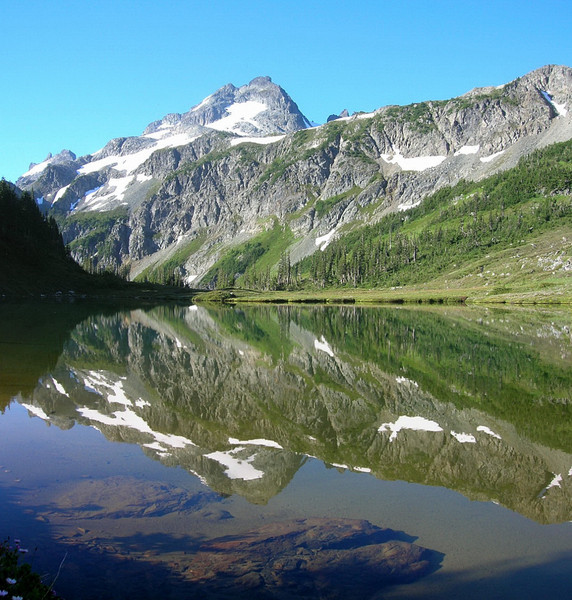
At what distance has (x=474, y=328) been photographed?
52.9 metres

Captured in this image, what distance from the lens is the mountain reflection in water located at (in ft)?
40.5

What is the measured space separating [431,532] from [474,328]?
156ft

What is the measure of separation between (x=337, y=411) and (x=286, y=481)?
7.33m

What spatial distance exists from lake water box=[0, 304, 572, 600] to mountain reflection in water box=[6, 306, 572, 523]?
0.09 m

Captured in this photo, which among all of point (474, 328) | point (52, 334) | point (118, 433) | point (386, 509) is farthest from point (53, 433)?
point (474, 328)

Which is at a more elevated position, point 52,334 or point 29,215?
point 29,215

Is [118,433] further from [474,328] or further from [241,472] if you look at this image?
[474,328]

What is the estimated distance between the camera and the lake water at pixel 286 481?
7750mm

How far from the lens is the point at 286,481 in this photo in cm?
1166

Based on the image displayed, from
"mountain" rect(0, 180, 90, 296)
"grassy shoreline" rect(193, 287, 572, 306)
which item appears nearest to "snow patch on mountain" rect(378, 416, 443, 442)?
"grassy shoreline" rect(193, 287, 572, 306)

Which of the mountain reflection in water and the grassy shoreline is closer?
the mountain reflection in water

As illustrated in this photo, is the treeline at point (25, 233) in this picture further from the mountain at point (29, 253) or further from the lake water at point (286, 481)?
the lake water at point (286, 481)

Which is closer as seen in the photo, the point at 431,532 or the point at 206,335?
the point at 431,532

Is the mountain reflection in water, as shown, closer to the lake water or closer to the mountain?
the lake water
